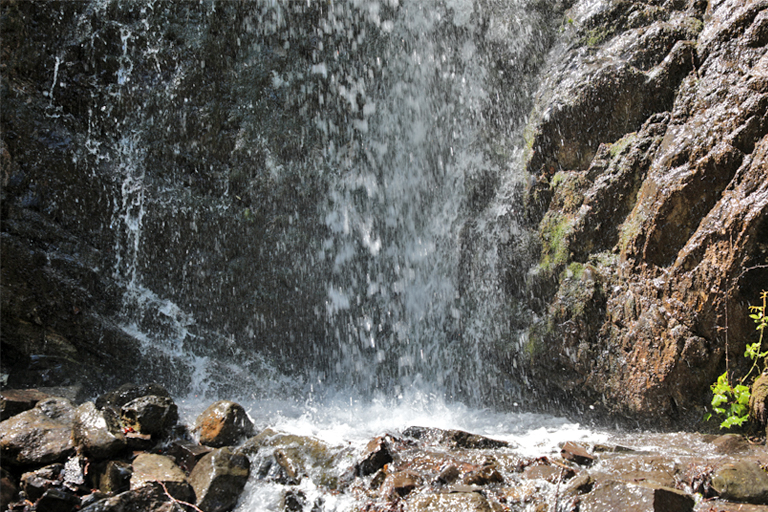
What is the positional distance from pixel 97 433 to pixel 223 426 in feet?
3.48

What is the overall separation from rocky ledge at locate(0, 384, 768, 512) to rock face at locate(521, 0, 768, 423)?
812mm

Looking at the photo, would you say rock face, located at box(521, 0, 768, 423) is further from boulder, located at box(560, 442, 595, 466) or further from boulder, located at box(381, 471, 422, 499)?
boulder, located at box(381, 471, 422, 499)

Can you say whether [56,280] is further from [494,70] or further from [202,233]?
[494,70]

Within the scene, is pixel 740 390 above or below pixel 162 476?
above

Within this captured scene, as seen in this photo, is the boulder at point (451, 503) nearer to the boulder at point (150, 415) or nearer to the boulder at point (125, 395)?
the boulder at point (150, 415)

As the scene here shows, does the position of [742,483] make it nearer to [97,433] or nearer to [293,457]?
[293,457]

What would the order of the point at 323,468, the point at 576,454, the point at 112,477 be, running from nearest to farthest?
the point at 112,477 < the point at 576,454 < the point at 323,468

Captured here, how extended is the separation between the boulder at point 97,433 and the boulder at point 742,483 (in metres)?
4.54

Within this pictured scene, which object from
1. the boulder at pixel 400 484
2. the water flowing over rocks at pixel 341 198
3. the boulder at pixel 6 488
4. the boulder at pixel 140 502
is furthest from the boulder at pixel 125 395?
the boulder at pixel 400 484

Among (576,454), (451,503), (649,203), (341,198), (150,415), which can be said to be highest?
(341,198)

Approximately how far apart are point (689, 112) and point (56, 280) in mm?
7384

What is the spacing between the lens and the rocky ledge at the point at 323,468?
3463 mm

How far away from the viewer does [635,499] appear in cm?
320

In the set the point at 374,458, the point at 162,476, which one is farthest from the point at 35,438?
the point at 374,458
